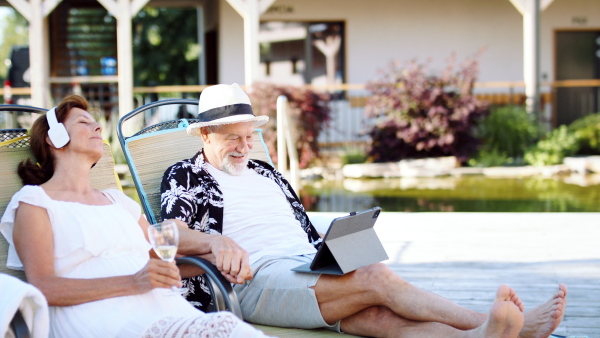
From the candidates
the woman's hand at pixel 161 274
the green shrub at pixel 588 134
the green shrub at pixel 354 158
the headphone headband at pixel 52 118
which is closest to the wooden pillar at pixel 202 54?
the green shrub at pixel 354 158

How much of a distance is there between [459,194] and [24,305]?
7.06 metres

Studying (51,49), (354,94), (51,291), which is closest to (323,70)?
(354,94)

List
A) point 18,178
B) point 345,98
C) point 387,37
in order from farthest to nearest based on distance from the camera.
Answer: point 387,37 < point 345,98 < point 18,178

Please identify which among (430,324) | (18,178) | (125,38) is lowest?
(430,324)

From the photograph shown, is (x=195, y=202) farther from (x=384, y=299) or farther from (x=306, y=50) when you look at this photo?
(x=306, y=50)

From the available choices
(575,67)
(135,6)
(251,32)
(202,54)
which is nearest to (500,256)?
(251,32)

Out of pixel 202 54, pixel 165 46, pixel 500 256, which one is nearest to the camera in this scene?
pixel 500 256

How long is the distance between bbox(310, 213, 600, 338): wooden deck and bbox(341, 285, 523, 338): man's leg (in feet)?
2.52

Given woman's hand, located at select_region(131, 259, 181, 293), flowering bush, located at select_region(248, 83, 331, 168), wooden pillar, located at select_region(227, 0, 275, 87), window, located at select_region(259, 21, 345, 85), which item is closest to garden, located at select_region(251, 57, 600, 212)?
flowering bush, located at select_region(248, 83, 331, 168)

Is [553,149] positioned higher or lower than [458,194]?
higher

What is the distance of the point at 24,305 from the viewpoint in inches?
74.4

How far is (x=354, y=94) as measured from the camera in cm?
1249

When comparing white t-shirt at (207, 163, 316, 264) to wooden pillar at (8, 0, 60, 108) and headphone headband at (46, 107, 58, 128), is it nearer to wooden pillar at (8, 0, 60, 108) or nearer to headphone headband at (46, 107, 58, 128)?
headphone headband at (46, 107, 58, 128)

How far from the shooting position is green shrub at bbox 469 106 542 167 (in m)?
10.8
